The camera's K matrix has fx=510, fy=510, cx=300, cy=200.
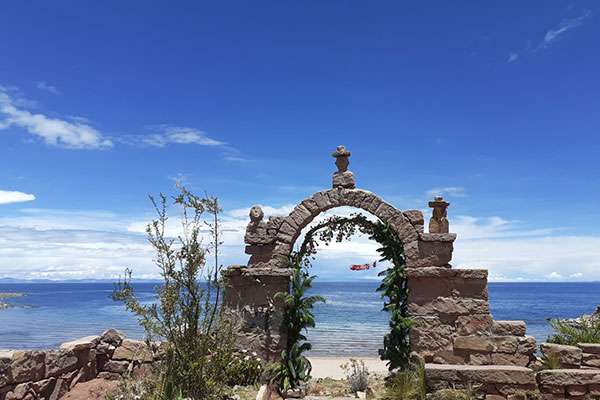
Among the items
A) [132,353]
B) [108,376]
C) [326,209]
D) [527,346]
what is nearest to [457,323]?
[527,346]

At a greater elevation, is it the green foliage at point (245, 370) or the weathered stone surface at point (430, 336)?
the weathered stone surface at point (430, 336)

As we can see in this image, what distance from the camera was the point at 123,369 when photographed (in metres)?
8.70

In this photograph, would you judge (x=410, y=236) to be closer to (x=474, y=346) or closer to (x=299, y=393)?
(x=474, y=346)

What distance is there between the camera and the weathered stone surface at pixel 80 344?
26.5 feet

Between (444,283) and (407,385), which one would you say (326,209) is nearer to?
(444,283)

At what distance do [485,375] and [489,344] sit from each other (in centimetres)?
149

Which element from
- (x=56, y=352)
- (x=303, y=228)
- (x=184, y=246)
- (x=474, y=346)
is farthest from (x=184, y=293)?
(x=474, y=346)

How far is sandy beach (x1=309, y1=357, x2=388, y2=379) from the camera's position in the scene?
1472 centimetres

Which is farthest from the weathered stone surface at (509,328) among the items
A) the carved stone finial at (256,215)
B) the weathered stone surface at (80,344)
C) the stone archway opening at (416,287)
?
the weathered stone surface at (80,344)

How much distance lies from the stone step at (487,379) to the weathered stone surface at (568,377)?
23 cm

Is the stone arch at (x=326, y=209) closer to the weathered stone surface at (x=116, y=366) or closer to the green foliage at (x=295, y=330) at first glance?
the green foliage at (x=295, y=330)

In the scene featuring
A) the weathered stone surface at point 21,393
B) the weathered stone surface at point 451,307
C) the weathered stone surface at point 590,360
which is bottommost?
the weathered stone surface at point 21,393

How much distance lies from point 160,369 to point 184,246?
5.92 ft

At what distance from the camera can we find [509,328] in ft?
28.1
